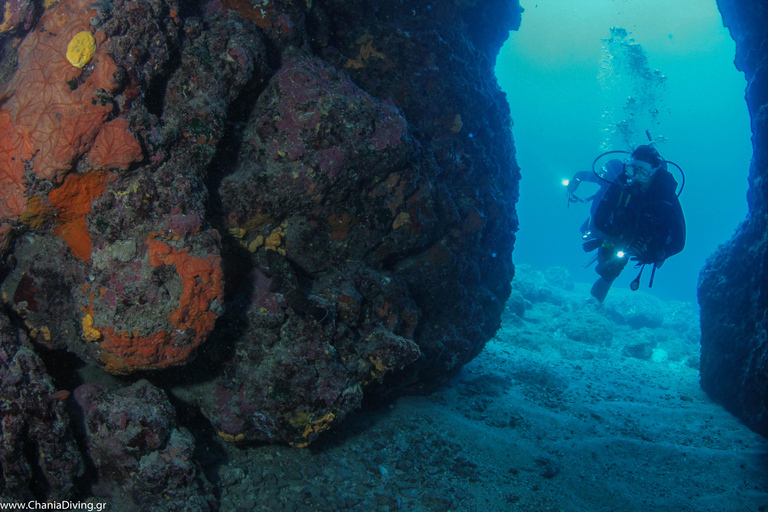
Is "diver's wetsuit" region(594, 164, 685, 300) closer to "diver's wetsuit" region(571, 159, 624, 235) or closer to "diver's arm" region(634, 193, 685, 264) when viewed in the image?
"diver's arm" region(634, 193, 685, 264)

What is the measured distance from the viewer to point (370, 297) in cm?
387

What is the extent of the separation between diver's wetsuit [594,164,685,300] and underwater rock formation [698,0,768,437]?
151 cm

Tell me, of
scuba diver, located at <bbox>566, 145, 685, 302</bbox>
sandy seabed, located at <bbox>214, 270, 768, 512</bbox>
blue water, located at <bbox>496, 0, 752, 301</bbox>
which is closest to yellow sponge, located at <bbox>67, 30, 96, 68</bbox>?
sandy seabed, located at <bbox>214, 270, 768, 512</bbox>

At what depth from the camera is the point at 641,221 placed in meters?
6.86

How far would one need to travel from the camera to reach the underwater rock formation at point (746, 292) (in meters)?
5.98

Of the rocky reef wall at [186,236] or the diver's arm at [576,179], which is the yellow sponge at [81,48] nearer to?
the rocky reef wall at [186,236]

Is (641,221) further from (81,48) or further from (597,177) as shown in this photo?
(81,48)

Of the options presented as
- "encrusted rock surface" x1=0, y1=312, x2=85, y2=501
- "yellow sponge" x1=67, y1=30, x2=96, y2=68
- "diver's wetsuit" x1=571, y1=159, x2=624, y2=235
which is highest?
"diver's wetsuit" x1=571, y1=159, x2=624, y2=235

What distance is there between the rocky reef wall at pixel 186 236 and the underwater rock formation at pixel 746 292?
19.0 ft

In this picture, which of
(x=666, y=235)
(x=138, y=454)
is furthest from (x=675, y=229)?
(x=138, y=454)

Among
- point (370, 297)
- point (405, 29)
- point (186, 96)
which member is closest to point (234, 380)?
point (370, 297)

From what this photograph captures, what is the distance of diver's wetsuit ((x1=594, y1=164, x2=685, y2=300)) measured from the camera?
6645 mm

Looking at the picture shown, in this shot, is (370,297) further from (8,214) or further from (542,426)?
(542,426)

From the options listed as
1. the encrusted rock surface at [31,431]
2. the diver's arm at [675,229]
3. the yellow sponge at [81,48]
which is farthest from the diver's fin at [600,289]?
the yellow sponge at [81,48]
